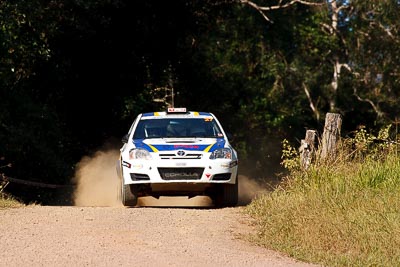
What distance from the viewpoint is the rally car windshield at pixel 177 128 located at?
53.4 ft

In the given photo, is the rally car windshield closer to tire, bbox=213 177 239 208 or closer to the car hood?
the car hood

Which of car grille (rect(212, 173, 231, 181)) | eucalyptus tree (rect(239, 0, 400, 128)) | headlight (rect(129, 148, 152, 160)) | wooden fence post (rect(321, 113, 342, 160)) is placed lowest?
eucalyptus tree (rect(239, 0, 400, 128))

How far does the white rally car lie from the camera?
49.7ft

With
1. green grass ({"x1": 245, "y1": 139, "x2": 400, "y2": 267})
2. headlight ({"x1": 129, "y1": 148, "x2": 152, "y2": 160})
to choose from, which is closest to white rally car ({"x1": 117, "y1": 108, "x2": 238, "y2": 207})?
headlight ({"x1": 129, "y1": 148, "x2": 152, "y2": 160})

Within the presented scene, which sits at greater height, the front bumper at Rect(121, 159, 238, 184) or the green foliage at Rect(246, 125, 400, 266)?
the green foliage at Rect(246, 125, 400, 266)

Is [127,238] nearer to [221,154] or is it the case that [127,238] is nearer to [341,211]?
[341,211]

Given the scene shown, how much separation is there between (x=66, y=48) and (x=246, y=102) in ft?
49.4

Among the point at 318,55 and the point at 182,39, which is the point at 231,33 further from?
the point at 182,39

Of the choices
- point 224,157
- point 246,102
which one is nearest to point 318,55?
point 246,102

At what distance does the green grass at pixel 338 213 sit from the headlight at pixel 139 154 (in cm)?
178

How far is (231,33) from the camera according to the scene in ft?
145

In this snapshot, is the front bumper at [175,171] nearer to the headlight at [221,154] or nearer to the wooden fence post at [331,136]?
the headlight at [221,154]

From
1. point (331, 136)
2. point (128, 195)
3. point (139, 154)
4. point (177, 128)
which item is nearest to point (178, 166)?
point (139, 154)

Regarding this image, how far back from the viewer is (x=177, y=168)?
15148 mm
